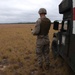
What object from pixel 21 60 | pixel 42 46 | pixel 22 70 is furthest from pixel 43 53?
pixel 21 60

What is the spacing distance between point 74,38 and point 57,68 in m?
2.84

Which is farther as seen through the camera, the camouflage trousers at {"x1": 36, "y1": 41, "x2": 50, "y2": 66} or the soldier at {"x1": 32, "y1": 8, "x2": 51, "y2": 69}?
→ the camouflage trousers at {"x1": 36, "y1": 41, "x2": 50, "y2": 66}

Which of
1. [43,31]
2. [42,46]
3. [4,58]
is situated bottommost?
[4,58]

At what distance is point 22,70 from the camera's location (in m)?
7.46

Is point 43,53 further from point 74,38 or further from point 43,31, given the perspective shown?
point 74,38

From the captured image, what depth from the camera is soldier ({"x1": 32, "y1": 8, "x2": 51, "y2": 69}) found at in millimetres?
7117

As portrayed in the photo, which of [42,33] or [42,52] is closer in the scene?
[42,33]

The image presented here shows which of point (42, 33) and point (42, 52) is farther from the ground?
point (42, 33)

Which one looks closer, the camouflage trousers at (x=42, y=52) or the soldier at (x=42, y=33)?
the soldier at (x=42, y=33)

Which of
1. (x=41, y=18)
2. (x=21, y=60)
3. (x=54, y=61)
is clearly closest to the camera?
(x=41, y=18)

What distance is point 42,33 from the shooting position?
7242 millimetres

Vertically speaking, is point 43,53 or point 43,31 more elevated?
point 43,31

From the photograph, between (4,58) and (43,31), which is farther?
(4,58)

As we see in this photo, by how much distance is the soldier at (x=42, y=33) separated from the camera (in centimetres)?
712
